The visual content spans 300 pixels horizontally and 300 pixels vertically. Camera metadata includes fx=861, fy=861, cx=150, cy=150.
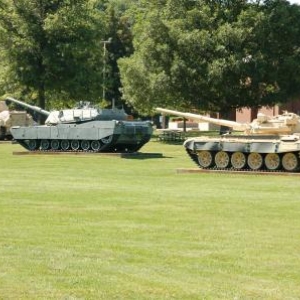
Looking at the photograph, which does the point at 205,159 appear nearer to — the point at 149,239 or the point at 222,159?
the point at 222,159

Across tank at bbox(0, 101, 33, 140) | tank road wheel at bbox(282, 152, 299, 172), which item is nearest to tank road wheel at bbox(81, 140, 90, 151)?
tank road wheel at bbox(282, 152, 299, 172)

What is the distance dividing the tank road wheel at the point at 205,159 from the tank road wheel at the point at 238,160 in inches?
32.0

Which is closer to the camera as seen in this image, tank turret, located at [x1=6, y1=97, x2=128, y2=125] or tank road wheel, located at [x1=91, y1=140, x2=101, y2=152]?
tank road wheel, located at [x1=91, y1=140, x2=101, y2=152]

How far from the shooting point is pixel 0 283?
29.5 ft

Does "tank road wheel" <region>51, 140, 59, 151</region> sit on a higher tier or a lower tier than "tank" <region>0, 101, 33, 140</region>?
lower

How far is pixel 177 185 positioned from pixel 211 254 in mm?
10588

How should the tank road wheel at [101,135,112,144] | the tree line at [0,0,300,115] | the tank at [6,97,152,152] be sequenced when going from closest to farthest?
the tank road wheel at [101,135,112,144] → the tank at [6,97,152,152] → the tree line at [0,0,300,115]

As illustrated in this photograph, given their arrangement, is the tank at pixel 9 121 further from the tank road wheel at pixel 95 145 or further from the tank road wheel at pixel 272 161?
the tank road wheel at pixel 272 161

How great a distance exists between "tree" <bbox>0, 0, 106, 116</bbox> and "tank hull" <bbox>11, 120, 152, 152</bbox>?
16794 millimetres

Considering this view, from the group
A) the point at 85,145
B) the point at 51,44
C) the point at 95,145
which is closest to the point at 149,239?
the point at 95,145

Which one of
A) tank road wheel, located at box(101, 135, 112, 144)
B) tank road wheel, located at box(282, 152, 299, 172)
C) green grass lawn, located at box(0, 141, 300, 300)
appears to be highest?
tank road wheel, located at box(101, 135, 112, 144)

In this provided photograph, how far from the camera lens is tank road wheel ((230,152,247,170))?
2647 centimetres

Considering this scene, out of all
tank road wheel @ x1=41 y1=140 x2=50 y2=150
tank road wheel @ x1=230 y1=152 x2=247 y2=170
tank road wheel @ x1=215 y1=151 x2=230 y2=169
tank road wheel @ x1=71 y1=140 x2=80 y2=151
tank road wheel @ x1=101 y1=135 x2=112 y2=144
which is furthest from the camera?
tank road wheel @ x1=41 y1=140 x2=50 y2=150

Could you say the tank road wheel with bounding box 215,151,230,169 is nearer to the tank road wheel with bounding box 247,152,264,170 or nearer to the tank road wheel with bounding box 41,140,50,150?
the tank road wheel with bounding box 247,152,264,170
